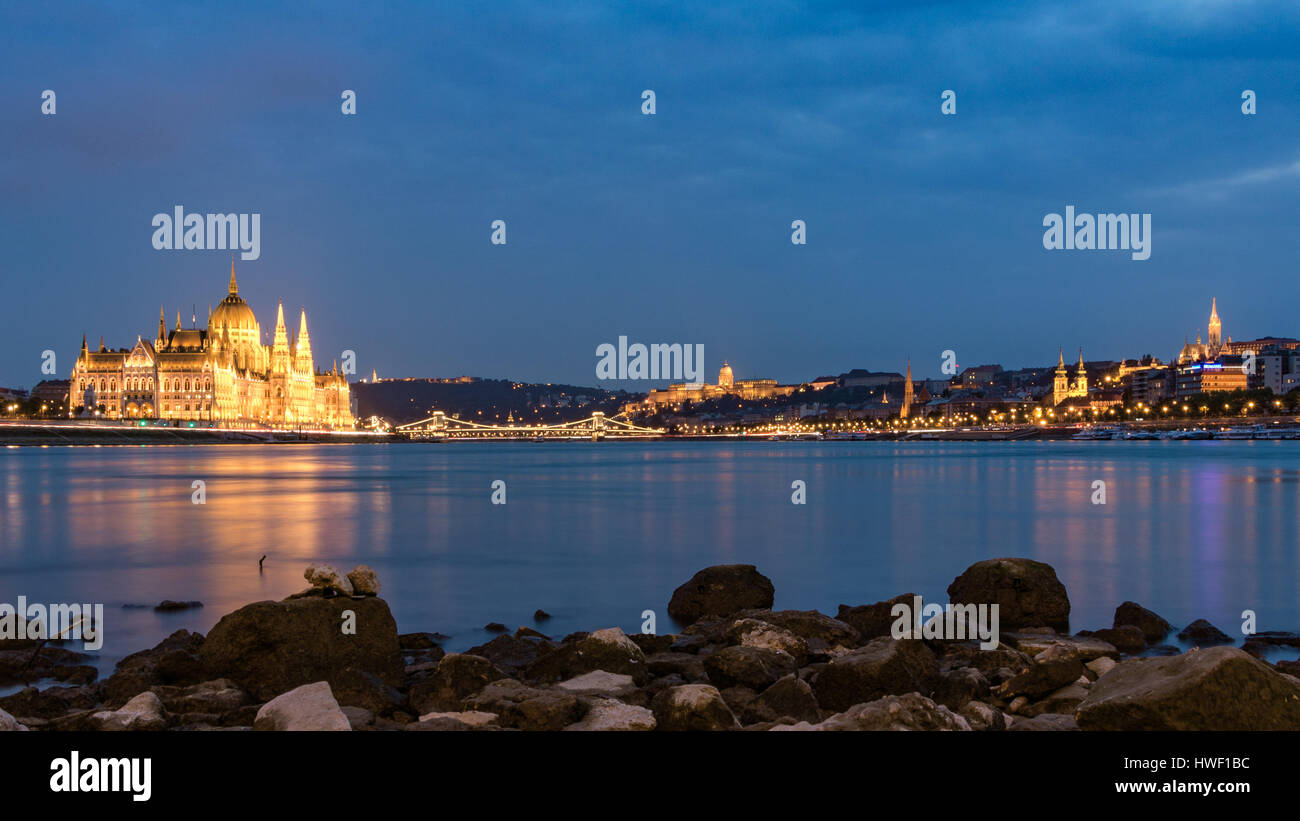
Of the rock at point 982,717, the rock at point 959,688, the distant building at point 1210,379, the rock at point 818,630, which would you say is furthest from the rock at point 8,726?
the distant building at point 1210,379

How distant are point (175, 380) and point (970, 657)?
173m

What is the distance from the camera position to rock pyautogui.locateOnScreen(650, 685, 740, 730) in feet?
21.1

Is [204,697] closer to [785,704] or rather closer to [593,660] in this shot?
[593,660]

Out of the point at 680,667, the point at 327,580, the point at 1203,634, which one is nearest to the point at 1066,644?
the point at 1203,634

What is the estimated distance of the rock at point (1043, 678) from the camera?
748cm

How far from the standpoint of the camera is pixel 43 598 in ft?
48.6

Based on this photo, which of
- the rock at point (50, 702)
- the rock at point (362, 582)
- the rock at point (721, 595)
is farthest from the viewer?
the rock at point (721, 595)

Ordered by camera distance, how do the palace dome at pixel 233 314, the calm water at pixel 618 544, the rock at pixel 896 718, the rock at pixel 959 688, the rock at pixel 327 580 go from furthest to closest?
the palace dome at pixel 233 314 → the calm water at pixel 618 544 → the rock at pixel 327 580 → the rock at pixel 959 688 → the rock at pixel 896 718

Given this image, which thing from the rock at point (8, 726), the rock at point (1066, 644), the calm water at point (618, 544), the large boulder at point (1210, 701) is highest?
the large boulder at point (1210, 701)

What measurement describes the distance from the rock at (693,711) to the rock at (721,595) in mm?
5750

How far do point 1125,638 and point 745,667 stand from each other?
15.8ft

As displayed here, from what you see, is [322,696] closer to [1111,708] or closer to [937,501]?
[1111,708]

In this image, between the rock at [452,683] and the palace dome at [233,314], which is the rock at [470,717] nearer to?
the rock at [452,683]
